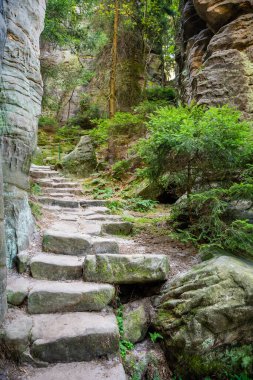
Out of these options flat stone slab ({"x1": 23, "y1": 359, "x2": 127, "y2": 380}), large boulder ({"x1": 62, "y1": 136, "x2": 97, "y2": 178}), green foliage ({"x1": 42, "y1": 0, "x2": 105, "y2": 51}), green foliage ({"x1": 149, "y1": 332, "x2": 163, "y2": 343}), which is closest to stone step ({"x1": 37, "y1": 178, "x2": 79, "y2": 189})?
large boulder ({"x1": 62, "y1": 136, "x2": 97, "y2": 178})

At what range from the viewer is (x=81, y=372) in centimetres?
273

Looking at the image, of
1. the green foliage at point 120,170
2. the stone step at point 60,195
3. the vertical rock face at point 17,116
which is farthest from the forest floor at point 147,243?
the green foliage at point 120,170

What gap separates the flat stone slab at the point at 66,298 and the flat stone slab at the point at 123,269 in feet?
0.68

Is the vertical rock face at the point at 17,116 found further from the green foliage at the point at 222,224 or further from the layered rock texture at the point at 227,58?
the layered rock texture at the point at 227,58

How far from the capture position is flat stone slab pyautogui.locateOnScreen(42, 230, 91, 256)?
4223 mm

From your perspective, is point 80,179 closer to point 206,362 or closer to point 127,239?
point 127,239

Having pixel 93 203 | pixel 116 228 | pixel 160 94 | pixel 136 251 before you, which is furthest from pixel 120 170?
pixel 160 94

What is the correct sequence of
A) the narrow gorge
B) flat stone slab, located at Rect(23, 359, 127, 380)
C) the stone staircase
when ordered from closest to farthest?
flat stone slab, located at Rect(23, 359, 127, 380) < the stone staircase < the narrow gorge

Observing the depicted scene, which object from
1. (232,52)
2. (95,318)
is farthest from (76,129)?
(95,318)

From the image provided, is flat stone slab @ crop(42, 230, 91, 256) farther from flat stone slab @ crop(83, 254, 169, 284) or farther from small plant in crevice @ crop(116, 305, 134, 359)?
small plant in crevice @ crop(116, 305, 134, 359)

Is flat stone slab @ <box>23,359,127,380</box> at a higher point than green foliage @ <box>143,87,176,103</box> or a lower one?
lower

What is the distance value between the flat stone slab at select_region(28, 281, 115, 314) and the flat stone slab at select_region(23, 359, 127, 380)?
64cm

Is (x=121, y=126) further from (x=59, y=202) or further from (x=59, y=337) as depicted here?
(x=59, y=337)

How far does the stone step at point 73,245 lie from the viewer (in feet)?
13.9
